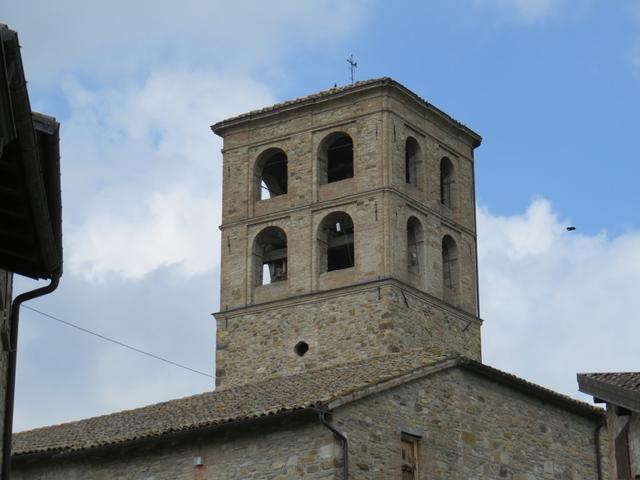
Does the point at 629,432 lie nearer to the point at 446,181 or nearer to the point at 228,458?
the point at 228,458

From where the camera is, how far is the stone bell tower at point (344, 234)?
34188 mm

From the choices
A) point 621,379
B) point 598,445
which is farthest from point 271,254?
point 621,379

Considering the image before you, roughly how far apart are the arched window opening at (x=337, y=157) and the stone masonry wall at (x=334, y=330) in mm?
3738

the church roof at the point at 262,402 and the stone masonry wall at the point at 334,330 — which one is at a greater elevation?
the stone masonry wall at the point at 334,330

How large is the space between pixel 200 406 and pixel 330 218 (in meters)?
10.1

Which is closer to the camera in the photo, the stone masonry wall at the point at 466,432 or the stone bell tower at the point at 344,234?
the stone masonry wall at the point at 466,432

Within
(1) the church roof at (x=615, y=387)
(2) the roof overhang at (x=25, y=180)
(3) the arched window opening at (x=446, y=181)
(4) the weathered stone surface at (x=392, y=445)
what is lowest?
(1) the church roof at (x=615, y=387)

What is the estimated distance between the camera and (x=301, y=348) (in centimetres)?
3428

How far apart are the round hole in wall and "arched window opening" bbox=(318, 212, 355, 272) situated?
2237 mm

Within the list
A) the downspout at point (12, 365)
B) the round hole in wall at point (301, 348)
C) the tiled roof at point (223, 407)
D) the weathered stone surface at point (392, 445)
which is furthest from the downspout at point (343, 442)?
the round hole in wall at point (301, 348)

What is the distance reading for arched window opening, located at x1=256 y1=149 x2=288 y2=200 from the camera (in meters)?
37.6

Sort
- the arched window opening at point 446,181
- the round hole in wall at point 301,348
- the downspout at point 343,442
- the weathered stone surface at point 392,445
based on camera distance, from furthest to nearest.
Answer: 1. the arched window opening at point 446,181
2. the round hole in wall at point 301,348
3. the weathered stone surface at point 392,445
4. the downspout at point 343,442

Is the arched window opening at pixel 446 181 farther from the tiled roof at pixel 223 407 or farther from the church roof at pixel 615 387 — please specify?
the church roof at pixel 615 387

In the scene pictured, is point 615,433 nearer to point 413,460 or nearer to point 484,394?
point 413,460
